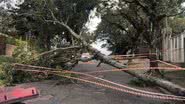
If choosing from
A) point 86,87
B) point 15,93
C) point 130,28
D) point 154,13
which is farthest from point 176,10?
point 130,28

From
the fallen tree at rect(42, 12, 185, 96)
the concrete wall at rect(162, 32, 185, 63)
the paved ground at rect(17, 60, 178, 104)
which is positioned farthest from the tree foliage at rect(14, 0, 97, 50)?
the concrete wall at rect(162, 32, 185, 63)

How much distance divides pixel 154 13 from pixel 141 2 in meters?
1.10

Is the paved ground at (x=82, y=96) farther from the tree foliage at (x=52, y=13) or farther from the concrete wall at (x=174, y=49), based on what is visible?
the concrete wall at (x=174, y=49)

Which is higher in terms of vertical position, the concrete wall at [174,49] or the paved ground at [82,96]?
the concrete wall at [174,49]

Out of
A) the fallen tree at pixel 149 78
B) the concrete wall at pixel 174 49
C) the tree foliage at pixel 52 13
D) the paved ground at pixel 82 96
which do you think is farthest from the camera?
the concrete wall at pixel 174 49

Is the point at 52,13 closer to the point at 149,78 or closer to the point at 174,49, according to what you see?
the point at 149,78

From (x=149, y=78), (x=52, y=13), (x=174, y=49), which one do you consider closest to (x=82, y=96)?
(x=149, y=78)

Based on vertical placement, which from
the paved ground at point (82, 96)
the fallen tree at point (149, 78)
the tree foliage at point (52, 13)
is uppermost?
the tree foliage at point (52, 13)

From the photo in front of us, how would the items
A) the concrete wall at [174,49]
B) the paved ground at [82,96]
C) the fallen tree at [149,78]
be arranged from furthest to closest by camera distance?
the concrete wall at [174,49] → the paved ground at [82,96] → the fallen tree at [149,78]

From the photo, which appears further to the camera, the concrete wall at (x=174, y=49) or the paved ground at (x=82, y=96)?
the concrete wall at (x=174, y=49)

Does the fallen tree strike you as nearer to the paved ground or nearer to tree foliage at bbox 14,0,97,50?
the paved ground

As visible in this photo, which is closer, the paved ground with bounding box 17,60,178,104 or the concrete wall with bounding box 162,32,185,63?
the paved ground with bounding box 17,60,178,104

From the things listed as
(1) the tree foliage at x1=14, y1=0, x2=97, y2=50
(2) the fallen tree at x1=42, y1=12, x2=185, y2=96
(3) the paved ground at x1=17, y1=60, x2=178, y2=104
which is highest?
(1) the tree foliage at x1=14, y1=0, x2=97, y2=50

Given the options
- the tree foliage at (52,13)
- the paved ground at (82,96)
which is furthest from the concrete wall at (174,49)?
the paved ground at (82,96)
